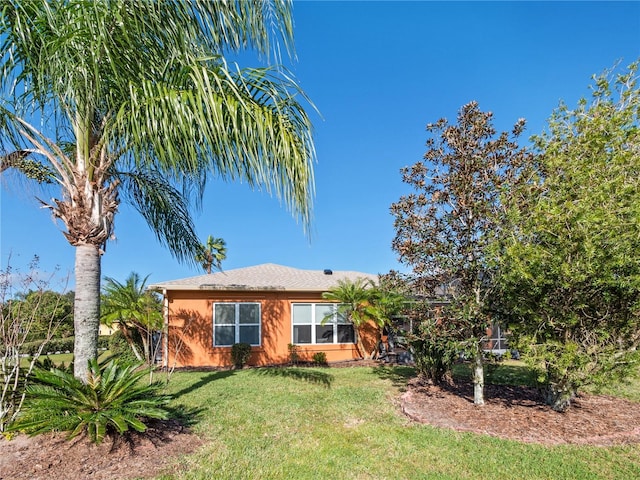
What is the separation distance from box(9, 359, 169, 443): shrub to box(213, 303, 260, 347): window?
765 cm

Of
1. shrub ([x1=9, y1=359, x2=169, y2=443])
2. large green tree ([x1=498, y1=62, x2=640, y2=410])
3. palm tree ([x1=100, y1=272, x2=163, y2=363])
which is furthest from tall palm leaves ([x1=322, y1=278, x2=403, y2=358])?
shrub ([x1=9, y1=359, x2=169, y2=443])

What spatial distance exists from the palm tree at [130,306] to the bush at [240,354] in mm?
2517

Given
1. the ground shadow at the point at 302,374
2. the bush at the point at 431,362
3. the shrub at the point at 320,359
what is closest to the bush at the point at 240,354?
the ground shadow at the point at 302,374

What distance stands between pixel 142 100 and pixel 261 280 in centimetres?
1021

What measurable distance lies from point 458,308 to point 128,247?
6.21 metres

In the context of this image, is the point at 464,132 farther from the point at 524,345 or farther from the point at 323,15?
the point at 524,345

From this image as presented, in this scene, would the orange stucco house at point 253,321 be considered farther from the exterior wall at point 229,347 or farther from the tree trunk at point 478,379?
the tree trunk at point 478,379

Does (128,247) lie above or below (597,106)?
below

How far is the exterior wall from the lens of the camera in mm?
12047

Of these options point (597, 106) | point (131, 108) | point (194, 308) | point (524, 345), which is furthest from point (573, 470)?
point (194, 308)

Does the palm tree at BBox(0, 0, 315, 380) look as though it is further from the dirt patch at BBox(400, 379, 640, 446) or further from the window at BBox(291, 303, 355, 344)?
the window at BBox(291, 303, 355, 344)

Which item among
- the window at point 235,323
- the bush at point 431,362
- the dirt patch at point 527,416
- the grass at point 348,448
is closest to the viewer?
the grass at point 348,448

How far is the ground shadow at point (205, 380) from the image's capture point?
7.99 metres

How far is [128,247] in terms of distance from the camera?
22.3ft
